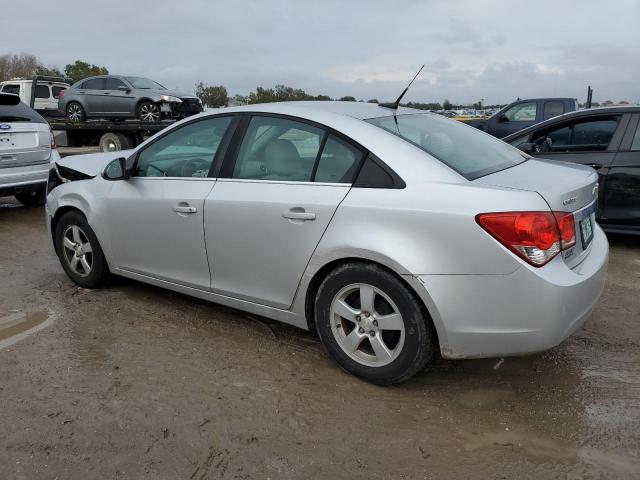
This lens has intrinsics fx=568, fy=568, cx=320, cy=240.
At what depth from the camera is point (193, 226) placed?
3.69 meters

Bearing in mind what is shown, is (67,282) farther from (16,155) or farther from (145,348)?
(16,155)

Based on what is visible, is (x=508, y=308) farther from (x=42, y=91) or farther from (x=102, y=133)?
(x=42, y=91)

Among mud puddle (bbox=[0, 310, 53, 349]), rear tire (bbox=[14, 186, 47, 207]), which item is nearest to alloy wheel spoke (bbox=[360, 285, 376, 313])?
mud puddle (bbox=[0, 310, 53, 349])

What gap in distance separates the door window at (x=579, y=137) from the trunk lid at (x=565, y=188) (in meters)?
3.06

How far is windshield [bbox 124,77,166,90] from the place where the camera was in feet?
47.9

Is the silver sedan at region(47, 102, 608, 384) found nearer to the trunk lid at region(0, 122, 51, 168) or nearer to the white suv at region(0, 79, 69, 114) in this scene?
the trunk lid at region(0, 122, 51, 168)

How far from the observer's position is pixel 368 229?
9.62ft

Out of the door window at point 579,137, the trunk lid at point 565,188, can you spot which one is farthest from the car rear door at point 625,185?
the trunk lid at point 565,188

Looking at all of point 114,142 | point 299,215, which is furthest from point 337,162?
point 114,142

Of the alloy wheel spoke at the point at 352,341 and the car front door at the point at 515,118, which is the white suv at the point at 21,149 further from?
the car front door at the point at 515,118

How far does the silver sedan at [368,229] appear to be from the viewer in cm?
269

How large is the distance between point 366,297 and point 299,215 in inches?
23.4

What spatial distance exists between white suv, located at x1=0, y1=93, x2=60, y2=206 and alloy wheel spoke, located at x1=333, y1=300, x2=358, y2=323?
570 centimetres

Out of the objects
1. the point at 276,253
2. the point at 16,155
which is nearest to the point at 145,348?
the point at 276,253
